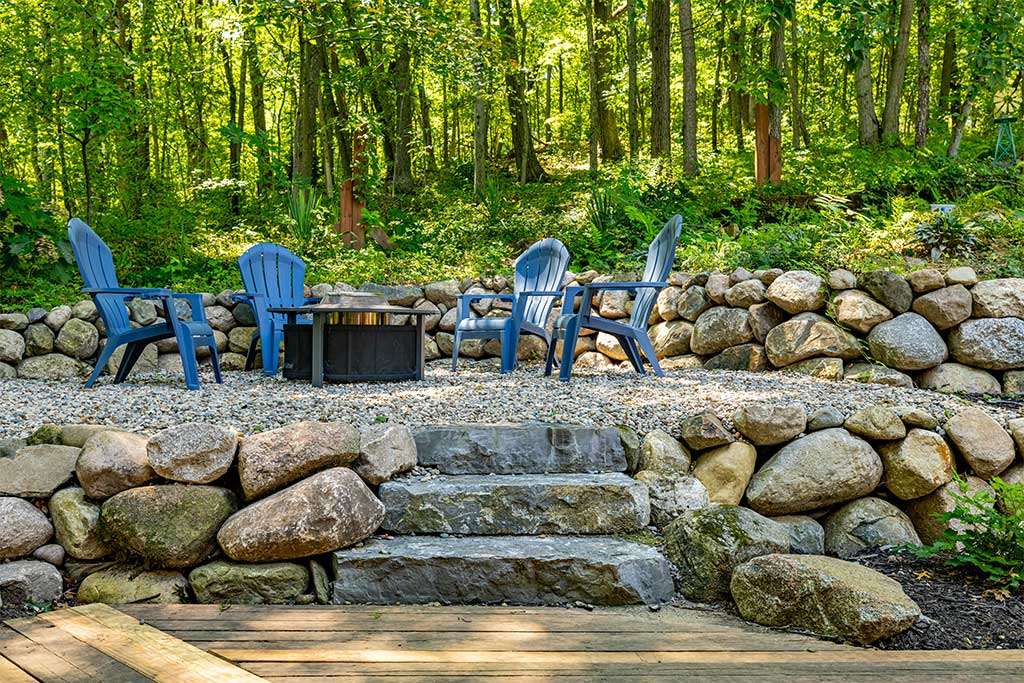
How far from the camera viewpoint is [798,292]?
4.95 m

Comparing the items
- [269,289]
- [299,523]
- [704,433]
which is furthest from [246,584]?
[269,289]

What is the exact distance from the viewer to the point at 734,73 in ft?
46.6

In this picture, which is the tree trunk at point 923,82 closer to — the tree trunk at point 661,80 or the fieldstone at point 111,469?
the tree trunk at point 661,80

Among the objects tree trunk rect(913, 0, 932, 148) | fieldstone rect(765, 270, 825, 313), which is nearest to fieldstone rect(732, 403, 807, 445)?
fieldstone rect(765, 270, 825, 313)

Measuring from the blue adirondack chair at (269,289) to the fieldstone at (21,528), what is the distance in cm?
269

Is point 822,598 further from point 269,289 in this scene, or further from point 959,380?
point 269,289

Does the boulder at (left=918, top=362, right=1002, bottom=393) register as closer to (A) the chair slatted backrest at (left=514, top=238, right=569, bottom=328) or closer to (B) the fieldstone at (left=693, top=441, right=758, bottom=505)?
(B) the fieldstone at (left=693, top=441, right=758, bottom=505)

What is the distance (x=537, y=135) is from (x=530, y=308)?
13.9 metres

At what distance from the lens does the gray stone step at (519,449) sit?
3.13 metres

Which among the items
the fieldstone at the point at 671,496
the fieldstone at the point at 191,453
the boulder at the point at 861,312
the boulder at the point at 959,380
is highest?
the boulder at the point at 861,312

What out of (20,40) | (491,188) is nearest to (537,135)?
(491,188)

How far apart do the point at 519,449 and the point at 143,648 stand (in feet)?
5.02

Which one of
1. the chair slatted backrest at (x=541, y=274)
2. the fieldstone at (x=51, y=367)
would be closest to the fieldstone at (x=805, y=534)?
the chair slatted backrest at (x=541, y=274)

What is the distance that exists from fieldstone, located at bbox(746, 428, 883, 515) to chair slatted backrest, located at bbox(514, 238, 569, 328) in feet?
8.18
